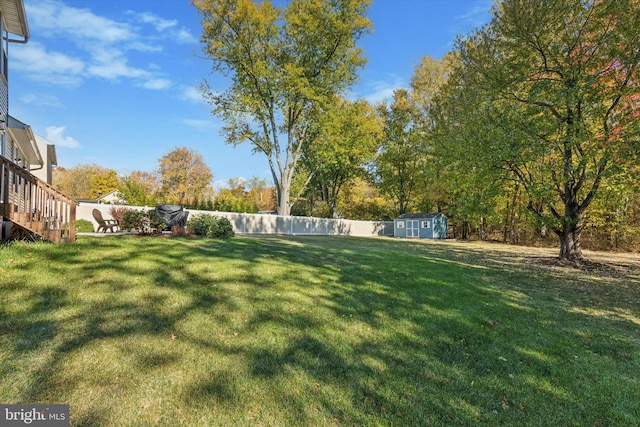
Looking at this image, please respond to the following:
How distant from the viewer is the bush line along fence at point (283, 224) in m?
15.7

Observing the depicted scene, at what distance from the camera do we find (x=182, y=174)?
1694 inches

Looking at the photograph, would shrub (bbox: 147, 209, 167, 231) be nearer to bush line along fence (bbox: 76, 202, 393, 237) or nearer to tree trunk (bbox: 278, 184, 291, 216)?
bush line along fence (bbox: 76, 202, 393, 237)

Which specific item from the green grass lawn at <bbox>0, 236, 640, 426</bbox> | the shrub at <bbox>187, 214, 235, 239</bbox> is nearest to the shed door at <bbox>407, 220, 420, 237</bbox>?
the shrub at <bbox>187, 214, 235, 239</bbox>

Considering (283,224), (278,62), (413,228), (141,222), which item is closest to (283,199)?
(283,224)

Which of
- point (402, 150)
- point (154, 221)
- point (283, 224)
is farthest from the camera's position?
point (402, 150)

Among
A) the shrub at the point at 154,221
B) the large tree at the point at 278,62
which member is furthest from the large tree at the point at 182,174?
the shrub at the point at 154,221

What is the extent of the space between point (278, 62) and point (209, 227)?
50.9ft

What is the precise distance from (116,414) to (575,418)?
3764mm

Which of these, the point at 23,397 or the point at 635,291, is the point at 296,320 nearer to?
the point at 23,397

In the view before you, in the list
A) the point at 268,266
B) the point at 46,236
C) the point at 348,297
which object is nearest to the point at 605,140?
the point at 348,297

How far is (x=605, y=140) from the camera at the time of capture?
9.52 meters

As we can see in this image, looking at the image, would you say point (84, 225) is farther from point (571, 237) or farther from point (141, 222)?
point (571, 237)

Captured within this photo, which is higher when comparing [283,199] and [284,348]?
[283,199]

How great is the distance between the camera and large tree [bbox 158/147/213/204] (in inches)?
1691
